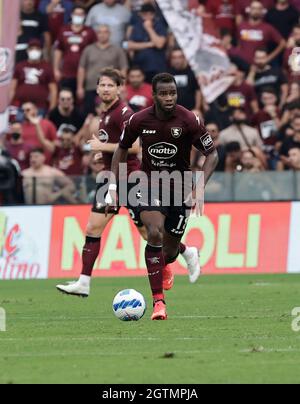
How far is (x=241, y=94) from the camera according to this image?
76.3 ft

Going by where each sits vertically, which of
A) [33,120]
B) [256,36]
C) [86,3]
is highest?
[86,3]

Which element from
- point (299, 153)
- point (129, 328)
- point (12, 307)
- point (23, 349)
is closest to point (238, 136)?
point (299, 153)

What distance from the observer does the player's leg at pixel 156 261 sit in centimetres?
1284

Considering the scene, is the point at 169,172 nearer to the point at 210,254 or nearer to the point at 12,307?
the point at 12,307

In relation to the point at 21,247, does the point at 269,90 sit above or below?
above

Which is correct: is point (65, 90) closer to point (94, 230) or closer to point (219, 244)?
point (219, 244)

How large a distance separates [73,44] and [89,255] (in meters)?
9.16

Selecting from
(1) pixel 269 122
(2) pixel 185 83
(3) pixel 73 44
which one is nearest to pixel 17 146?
(3) pixel 73 44

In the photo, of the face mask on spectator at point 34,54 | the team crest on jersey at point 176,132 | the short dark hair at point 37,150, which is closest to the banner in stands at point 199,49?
the face mask on spectator at point 34,54

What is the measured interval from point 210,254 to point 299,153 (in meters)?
2.54

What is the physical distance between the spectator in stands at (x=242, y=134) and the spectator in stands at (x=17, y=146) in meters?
3.51

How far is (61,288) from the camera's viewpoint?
49.3ft

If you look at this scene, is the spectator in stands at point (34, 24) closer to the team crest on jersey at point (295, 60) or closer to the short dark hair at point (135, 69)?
the short dark hair at point (135, 69)

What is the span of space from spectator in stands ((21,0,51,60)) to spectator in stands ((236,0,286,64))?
12.3 feet
